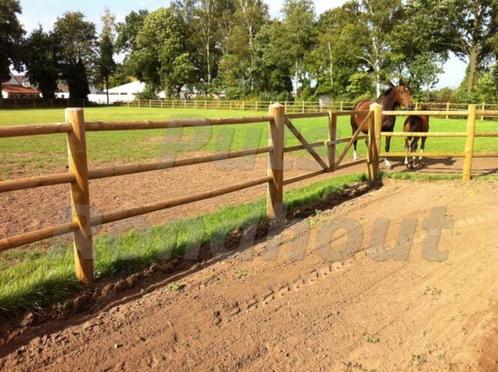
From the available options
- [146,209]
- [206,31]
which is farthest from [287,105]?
[146,209]

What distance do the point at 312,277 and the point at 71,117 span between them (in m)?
2.63

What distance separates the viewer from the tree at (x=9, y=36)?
59.8m

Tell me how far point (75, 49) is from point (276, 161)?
248 ft

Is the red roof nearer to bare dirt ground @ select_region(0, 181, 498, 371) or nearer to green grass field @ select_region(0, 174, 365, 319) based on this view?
green grass field @ select_region(0, 174, 365, 319)

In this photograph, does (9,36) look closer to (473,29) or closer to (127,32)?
(127,32)

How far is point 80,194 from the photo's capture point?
4.06m

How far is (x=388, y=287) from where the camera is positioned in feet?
13.9

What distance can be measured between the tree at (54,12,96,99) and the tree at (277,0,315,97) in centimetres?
2931

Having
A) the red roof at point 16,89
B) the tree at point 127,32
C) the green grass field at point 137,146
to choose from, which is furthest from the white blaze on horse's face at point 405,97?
the red roof at point 16,89

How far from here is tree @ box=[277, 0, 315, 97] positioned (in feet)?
181

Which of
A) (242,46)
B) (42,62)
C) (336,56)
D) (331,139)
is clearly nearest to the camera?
(331,139)

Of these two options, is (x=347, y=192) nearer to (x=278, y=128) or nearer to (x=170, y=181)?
(x=278, y=128)

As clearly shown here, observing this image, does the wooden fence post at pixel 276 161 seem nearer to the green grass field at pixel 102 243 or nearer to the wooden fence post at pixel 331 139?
the green grass field at pixel 102 243

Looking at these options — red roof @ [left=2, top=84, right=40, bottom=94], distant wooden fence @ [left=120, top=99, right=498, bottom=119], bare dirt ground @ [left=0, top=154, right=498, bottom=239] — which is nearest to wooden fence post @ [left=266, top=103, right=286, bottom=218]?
bare dirt ground @ [left=0, top=154, right=498, bottom=239]
